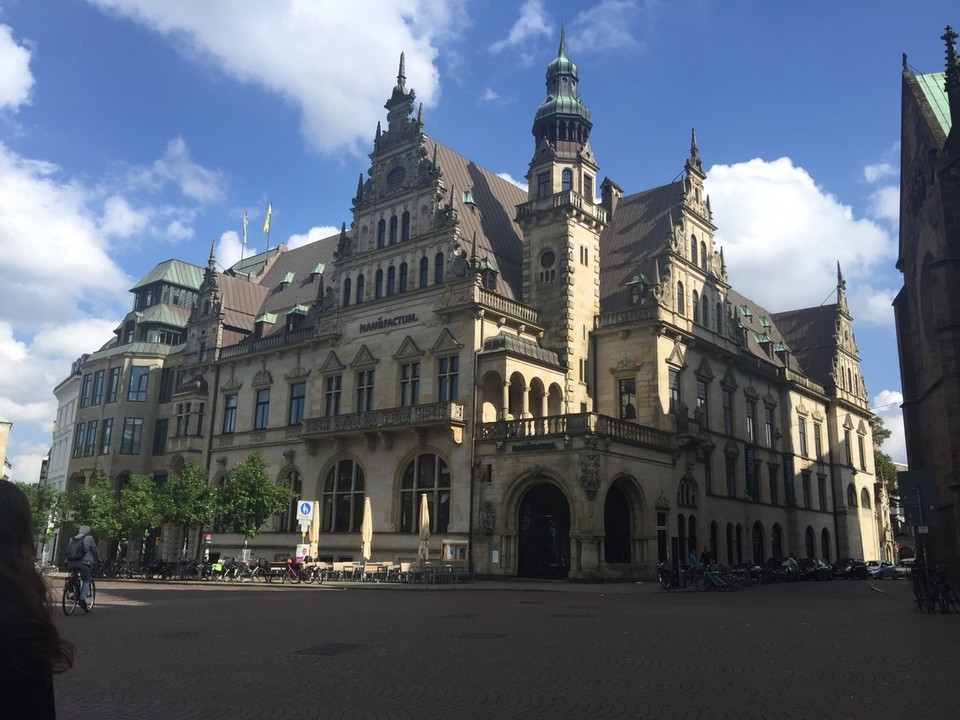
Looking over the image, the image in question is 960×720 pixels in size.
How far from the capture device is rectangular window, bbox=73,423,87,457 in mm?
63469

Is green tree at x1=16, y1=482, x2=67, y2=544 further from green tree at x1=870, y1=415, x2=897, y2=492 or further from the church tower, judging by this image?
green tree at x1=870, y1=415, x2=897, y2=492

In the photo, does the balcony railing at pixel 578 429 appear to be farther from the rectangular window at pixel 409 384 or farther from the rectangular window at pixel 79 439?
the rectangular window at pixel 79 439

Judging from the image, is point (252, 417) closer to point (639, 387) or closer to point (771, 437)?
point (639, 387)

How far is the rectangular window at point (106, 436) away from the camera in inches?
2418

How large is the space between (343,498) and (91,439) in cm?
2674

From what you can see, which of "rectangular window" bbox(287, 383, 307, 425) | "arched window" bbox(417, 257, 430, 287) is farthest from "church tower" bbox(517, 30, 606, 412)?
"rectangular window" bbox(287, 383, 307, 425)

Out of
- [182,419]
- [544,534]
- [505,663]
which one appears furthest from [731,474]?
[505,663]

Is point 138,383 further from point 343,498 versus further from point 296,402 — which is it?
point 343,498

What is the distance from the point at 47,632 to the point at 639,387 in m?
43.2

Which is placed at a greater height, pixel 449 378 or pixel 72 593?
pixel 449 378

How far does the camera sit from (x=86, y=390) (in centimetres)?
6525

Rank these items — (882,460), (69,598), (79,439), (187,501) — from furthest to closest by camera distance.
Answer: (882,460) < (79,439) < (187,501) < (69,598)

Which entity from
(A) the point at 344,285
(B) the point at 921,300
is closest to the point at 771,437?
(B) the point at 921,300

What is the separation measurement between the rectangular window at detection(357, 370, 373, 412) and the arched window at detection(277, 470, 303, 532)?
20.7ft
